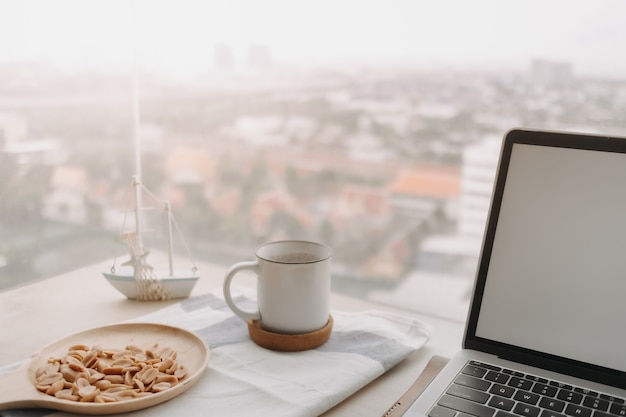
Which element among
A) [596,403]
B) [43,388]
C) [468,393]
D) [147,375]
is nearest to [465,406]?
[468,393]

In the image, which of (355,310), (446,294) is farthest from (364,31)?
(355,310)

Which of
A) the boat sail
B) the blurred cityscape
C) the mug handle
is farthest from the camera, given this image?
the blurred cityscape

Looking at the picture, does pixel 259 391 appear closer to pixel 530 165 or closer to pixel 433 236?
pixel 530 165

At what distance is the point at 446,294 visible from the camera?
7.34 ft

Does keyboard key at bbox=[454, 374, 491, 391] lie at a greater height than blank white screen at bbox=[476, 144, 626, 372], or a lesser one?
lesser

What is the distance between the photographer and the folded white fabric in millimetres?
667

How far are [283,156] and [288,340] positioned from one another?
190 cm

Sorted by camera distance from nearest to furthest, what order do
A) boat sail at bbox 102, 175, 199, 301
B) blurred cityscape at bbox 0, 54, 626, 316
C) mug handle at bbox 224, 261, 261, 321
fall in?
mug handle at bbox 224, 261, 261, 321
boat sail at bbox 102, 175, 199, 301
blurred cityscape at bbox 0, 54, 626, 316

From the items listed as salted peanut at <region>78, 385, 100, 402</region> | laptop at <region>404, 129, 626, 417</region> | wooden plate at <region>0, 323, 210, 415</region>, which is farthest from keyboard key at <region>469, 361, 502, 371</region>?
salted peanut at <region>78, 385, 100, 402</region>

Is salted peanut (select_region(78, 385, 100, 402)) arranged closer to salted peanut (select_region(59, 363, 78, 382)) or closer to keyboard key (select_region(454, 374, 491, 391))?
salted peanut (select_region(59, 363, 78, 382))

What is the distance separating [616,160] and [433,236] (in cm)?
183

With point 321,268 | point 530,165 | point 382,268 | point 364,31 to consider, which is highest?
point 364,31

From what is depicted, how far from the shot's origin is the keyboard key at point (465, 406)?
0.60 meters

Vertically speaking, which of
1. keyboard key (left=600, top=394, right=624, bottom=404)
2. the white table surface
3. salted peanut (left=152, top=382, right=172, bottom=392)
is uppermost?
keyboard key (left=600, top=394, right=624, bottom=404)
